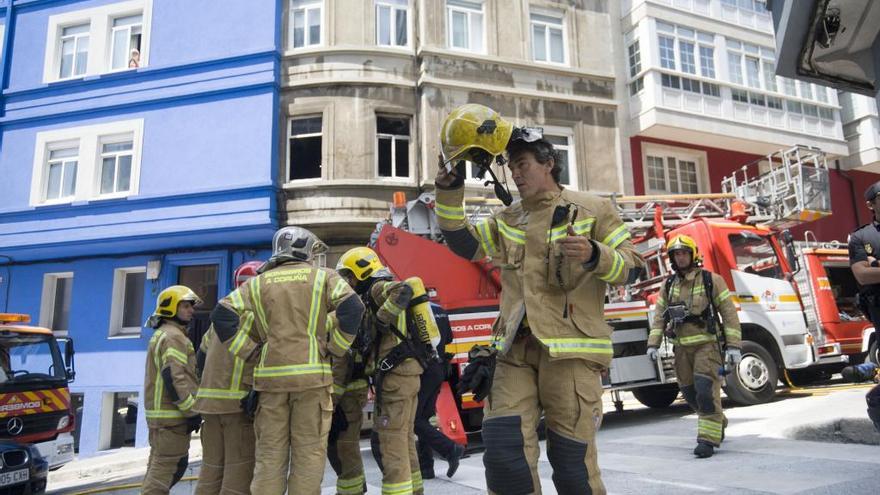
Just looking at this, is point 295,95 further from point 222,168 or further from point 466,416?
point 466,416

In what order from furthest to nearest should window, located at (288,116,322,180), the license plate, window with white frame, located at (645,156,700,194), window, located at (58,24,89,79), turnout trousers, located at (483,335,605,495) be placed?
window with white frame, located at (645,156,700,194) < window, located at (58,24,89,79) < window, located at (288,116,322,180) < the license plate < turnout trousers, located at (483,335,605,495)

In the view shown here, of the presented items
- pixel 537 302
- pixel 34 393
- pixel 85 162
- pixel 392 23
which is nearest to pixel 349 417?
pixel 537 302

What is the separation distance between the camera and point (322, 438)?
343cm

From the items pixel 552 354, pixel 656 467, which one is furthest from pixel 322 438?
pixel 656 467

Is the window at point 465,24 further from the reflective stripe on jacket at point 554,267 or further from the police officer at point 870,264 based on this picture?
the reflective stripe on jacket at point 554,267

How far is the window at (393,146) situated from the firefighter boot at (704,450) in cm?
915

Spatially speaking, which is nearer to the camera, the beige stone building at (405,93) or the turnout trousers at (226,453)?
the turnout trousers at (226,453)

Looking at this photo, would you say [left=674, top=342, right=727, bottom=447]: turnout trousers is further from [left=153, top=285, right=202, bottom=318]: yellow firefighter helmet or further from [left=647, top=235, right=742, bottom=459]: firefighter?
[left=153, top=285, right=202, bottom=318]: yellow firefighter helmet

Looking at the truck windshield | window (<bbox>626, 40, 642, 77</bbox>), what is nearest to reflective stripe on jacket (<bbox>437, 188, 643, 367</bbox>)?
the truck windshield

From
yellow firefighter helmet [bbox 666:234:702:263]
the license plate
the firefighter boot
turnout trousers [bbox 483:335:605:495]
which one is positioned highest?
yellow firefighter helmet [bbox 666:234:702:263]

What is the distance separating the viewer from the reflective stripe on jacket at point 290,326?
3.38 meters

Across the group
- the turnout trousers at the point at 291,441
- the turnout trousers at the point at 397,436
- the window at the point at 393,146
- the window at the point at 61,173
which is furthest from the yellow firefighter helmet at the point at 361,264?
the window at the point at 61,173

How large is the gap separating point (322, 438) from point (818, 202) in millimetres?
11354

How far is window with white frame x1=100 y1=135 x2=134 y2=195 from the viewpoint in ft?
44.8
